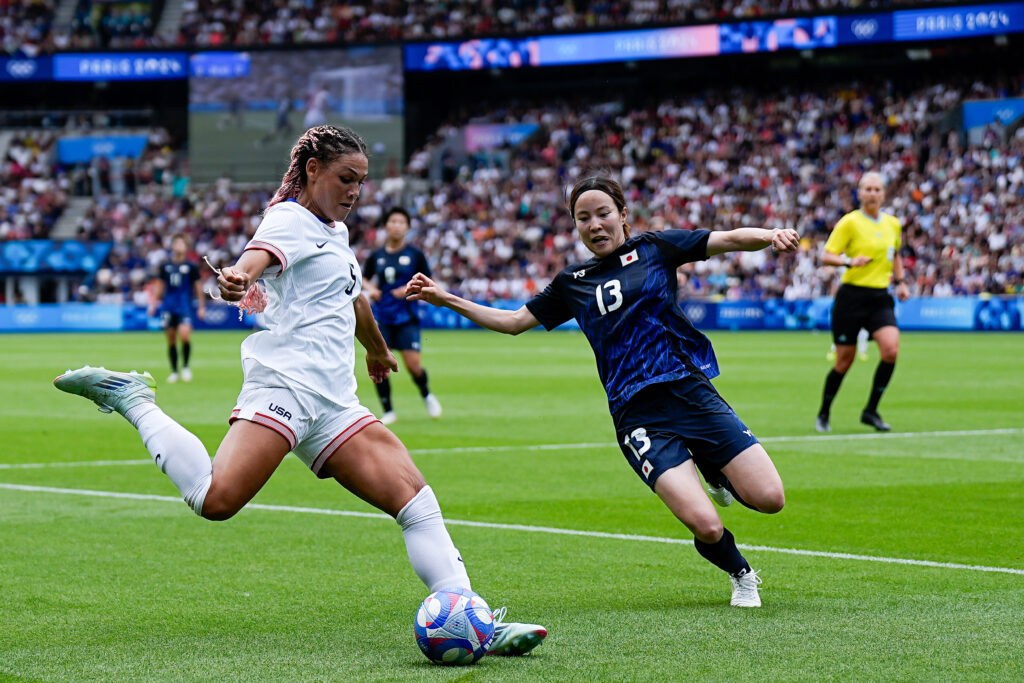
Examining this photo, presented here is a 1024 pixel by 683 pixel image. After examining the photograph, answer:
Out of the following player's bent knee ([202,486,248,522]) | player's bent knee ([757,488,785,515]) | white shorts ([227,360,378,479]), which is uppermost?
white shorts ([227,360,378,479])

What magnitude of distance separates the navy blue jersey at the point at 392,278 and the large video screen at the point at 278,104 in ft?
121

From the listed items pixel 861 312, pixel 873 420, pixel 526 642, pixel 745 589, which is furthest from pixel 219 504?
pixel 873 420

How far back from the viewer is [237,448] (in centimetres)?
505

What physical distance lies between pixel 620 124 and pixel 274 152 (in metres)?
14.3

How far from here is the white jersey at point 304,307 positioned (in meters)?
5.07

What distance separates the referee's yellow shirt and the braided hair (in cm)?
842

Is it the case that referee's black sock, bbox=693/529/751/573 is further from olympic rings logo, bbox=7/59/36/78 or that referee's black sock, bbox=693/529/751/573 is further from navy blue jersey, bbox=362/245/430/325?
olympic rings logo, bbox=7/59/36/78

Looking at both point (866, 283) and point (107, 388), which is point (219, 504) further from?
point (866, 283)

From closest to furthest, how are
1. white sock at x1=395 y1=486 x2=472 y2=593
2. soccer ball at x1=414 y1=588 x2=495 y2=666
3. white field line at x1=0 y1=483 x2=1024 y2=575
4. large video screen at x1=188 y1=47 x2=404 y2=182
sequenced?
soccer ball at x1=414 y1=588 x2=495 y2=666 < white sock at x1=395 y1=486 x2=472 y2=593 < white field line at x1=0 y1=483 x2=1024 y2=575 < large video screen at x1=188 y1=47 x2=404 y2=182

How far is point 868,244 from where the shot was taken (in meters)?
12.9

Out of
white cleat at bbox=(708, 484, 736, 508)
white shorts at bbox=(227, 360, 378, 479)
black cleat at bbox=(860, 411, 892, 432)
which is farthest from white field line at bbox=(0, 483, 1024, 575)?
black cleat at bbox=(860, 411, 892, 432)

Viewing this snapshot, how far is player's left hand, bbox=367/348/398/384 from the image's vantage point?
591cm

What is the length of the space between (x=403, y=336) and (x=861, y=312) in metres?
5.21

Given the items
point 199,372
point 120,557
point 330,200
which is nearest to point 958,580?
point 330,200
